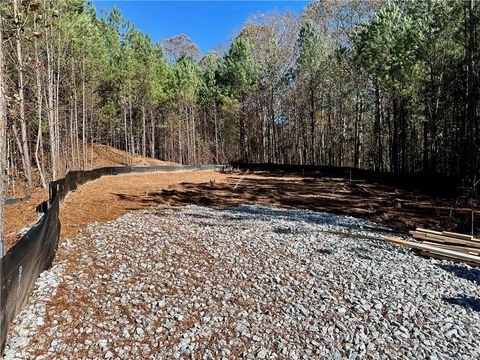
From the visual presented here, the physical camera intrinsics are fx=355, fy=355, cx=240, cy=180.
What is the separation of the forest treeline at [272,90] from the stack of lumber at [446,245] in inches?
267

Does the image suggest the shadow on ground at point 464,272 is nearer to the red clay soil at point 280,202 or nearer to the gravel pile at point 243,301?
the gravel pile at point 243,301

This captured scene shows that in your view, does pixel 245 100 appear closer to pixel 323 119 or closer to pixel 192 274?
pixel 323 119

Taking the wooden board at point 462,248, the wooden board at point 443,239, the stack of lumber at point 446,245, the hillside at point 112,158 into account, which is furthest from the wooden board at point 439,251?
the hillside at point 112,158

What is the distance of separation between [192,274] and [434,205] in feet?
34.9

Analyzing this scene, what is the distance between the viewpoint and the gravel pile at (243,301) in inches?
149

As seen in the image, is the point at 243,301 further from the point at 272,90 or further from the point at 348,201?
the point at 272,90

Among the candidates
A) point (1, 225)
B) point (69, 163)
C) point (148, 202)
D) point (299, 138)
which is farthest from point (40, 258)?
point (299, 138)

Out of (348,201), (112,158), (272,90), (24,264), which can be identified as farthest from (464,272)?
(112,158)

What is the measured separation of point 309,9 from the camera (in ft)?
107

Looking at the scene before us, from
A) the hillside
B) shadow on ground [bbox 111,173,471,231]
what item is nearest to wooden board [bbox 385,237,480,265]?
shadow on ground [bbox 111,173,471,231]

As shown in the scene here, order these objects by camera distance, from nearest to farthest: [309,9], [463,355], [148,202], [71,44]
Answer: [463,355]
[148,202]
[71,44]
[309,9]

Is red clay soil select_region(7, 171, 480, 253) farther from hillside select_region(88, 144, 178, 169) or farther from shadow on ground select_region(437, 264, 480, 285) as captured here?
hillside select_region(88, 144, 178, 169)

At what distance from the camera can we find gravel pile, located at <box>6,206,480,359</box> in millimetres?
3783

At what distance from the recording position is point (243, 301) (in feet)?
15.6
